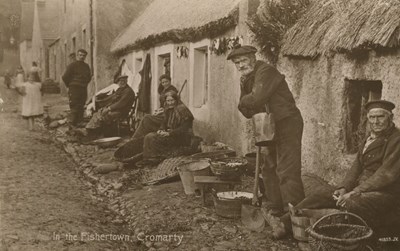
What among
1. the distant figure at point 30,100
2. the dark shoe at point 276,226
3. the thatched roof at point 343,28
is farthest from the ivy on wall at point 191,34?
the dark shoe at point 276,226

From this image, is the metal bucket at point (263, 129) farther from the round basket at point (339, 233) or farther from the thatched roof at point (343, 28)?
the thatched roof at point (343, 28)

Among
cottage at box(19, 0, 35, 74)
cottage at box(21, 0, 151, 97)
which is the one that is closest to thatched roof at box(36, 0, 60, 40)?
cottage at box(21, 0, 151, 97)

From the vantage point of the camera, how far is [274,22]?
7379 mm

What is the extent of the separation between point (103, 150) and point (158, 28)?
3654 millimetres

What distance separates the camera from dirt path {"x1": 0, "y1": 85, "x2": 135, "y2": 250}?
4995 millimetres

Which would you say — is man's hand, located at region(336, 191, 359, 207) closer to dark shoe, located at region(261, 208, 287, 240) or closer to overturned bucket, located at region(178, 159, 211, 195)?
dark shoe, located at region(261, 208, 287, 240)

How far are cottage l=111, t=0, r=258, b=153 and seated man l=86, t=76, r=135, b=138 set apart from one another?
120 cm

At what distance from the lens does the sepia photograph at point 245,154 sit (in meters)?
4.66

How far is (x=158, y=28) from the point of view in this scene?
479 inches

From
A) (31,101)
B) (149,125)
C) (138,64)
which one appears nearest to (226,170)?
(149,125)

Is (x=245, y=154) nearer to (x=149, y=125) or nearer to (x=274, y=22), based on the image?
(x=274, y=22)

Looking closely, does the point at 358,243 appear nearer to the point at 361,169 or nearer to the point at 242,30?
the point at 361,169

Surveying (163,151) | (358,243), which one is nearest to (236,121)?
(163,151)

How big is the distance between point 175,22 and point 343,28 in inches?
228
